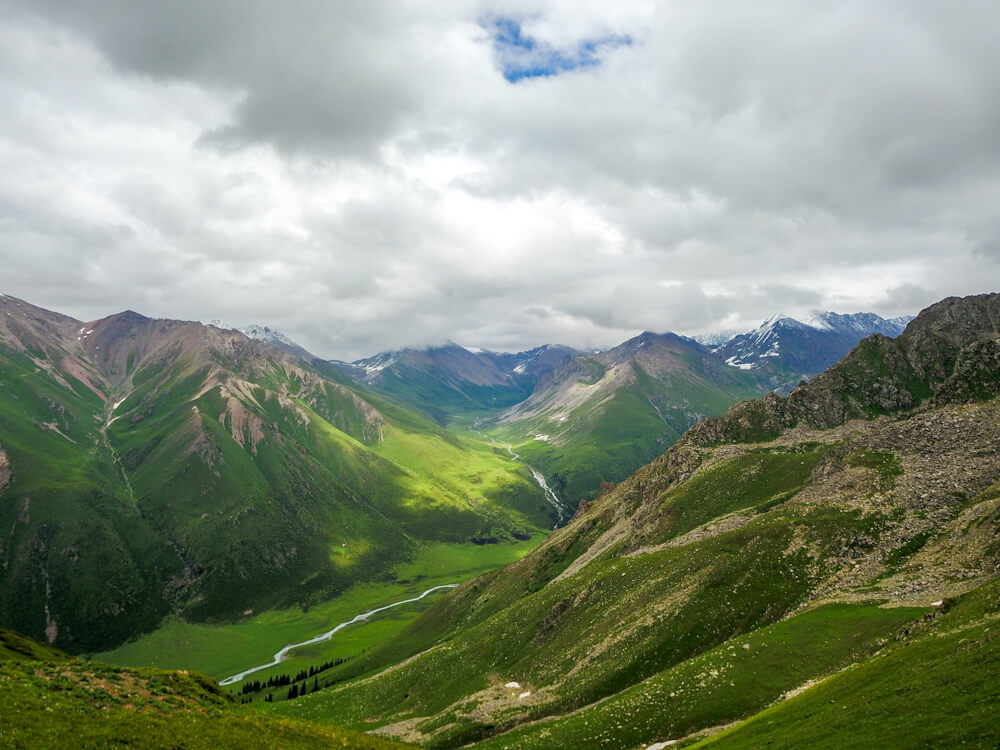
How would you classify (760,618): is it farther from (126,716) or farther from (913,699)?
(126,716)

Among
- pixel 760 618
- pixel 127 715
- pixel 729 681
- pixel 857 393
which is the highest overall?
pixel 857 393

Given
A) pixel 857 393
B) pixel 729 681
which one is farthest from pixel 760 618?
pixel 857 393

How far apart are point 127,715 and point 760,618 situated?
79.5 m

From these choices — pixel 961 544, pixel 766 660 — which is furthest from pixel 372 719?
pixel 961 544

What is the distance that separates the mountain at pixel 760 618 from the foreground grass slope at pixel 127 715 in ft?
120

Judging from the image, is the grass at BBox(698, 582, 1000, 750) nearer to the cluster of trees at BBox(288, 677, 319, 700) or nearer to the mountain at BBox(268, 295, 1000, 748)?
the mountain at BBox(268, 295, 1000, 748)

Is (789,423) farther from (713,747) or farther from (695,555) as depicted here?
(713,747)

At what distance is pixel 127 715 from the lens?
117 feet

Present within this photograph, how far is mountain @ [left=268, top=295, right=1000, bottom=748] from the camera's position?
42562 mm

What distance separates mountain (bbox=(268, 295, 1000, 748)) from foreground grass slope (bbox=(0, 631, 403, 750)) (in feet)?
120

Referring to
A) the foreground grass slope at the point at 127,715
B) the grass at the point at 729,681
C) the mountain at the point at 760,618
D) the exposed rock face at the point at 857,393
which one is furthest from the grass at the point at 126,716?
the exposed rock face at the point at 857,393

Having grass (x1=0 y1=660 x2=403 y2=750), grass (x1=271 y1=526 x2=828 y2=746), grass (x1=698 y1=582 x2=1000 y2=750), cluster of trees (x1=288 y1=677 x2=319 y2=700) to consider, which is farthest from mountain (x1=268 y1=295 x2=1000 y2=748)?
grass (x1=0 y1=660 x2=403 y2=750)

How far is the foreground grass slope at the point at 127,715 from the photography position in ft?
101

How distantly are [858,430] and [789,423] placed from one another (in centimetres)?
1940
